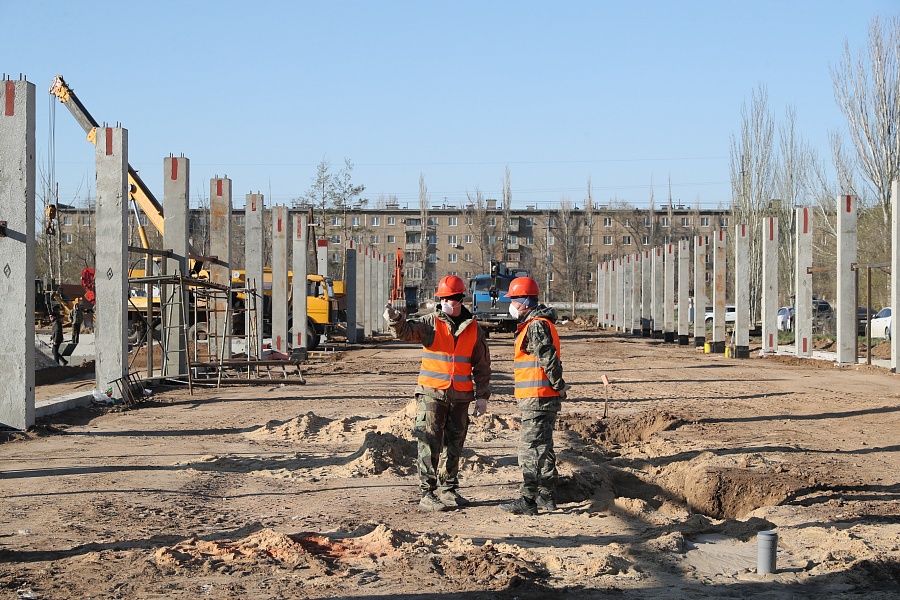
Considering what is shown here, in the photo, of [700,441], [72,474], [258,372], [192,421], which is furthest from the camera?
[258,372]

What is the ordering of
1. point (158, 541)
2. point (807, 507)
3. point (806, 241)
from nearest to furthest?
point (158, 541) < point (807, 507) < point (806, 241)

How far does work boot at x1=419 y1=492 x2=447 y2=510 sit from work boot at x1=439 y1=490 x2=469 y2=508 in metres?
0.04

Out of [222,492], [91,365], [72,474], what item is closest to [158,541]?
[222,492]

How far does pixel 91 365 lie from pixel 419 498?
16815mm

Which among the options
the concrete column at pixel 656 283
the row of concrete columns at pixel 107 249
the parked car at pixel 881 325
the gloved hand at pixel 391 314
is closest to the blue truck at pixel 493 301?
the concrete column at pixel 656 283

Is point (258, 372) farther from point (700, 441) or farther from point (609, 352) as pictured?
point (609, 352)

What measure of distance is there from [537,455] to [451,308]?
4.25 ft

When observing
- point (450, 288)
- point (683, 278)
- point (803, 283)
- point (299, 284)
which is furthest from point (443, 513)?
point (683, 278)

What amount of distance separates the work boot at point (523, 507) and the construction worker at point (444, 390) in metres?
0.40

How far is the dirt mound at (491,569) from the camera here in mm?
5105

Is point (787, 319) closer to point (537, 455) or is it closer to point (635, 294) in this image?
point (635, 294)

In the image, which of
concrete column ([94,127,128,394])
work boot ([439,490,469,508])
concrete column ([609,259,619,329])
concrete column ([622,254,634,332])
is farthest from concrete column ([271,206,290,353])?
concrete column ([609,259,619,329])

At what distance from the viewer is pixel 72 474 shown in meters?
8.37

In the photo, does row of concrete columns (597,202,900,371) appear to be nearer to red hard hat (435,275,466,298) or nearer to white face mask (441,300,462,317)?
red hard hat (435,275,466,298)
